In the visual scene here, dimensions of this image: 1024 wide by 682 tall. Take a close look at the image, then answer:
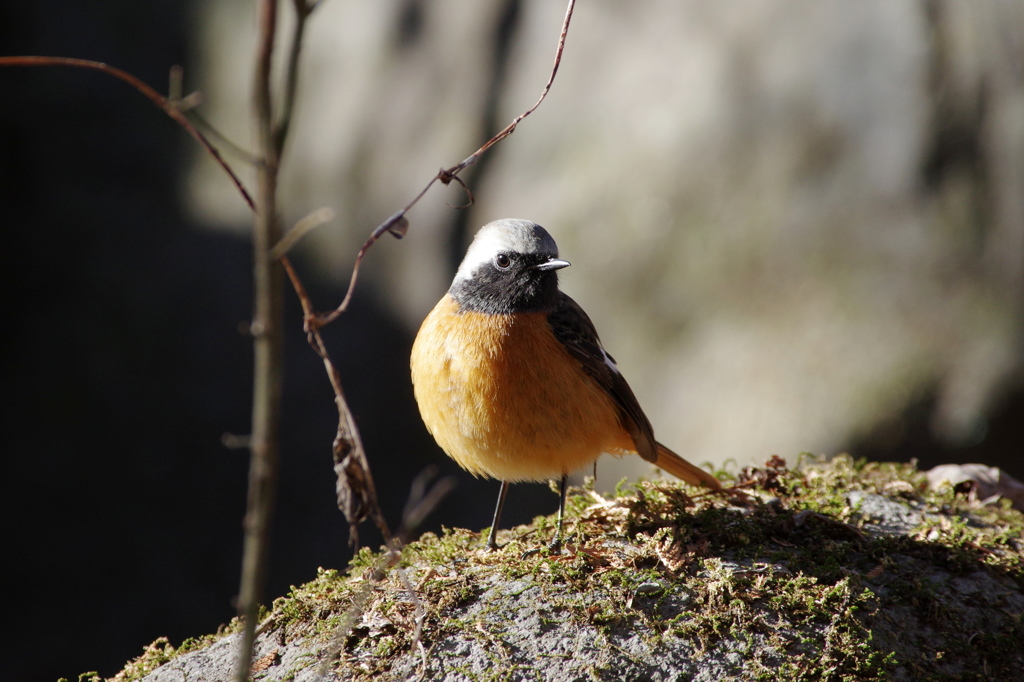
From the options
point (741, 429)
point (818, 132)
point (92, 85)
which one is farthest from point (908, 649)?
point (92, 85)

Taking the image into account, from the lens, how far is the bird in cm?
337

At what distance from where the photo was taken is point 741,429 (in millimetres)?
6777

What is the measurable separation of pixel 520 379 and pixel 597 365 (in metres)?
0.49

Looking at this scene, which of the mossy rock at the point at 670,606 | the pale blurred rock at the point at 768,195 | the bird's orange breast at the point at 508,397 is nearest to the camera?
the mossy rock at the point at 670,606

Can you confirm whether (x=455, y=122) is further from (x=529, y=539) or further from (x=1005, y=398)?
(x=529, y=539)

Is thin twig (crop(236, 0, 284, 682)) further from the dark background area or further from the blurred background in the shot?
the dark background area

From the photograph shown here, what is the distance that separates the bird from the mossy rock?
0.89 ft

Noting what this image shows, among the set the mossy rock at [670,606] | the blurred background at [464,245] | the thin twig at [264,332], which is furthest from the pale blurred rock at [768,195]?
the thin twig at [264,332]

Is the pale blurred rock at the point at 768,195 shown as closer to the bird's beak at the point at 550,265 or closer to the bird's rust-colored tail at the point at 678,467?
the bird's rust-colored tail at the point at 678,467

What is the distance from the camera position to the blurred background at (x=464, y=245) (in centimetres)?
628

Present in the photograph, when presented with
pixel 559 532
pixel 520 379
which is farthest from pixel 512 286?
pixel 559 532

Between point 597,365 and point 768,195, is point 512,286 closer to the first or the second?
point 597,365

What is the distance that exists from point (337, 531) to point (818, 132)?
6178 mm

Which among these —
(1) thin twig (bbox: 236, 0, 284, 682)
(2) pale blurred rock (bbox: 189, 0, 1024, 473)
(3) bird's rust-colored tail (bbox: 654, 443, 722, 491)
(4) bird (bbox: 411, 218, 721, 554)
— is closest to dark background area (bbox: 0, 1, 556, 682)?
(2) pale blurred rock (bbox: 189, 0, 1024, 473)
